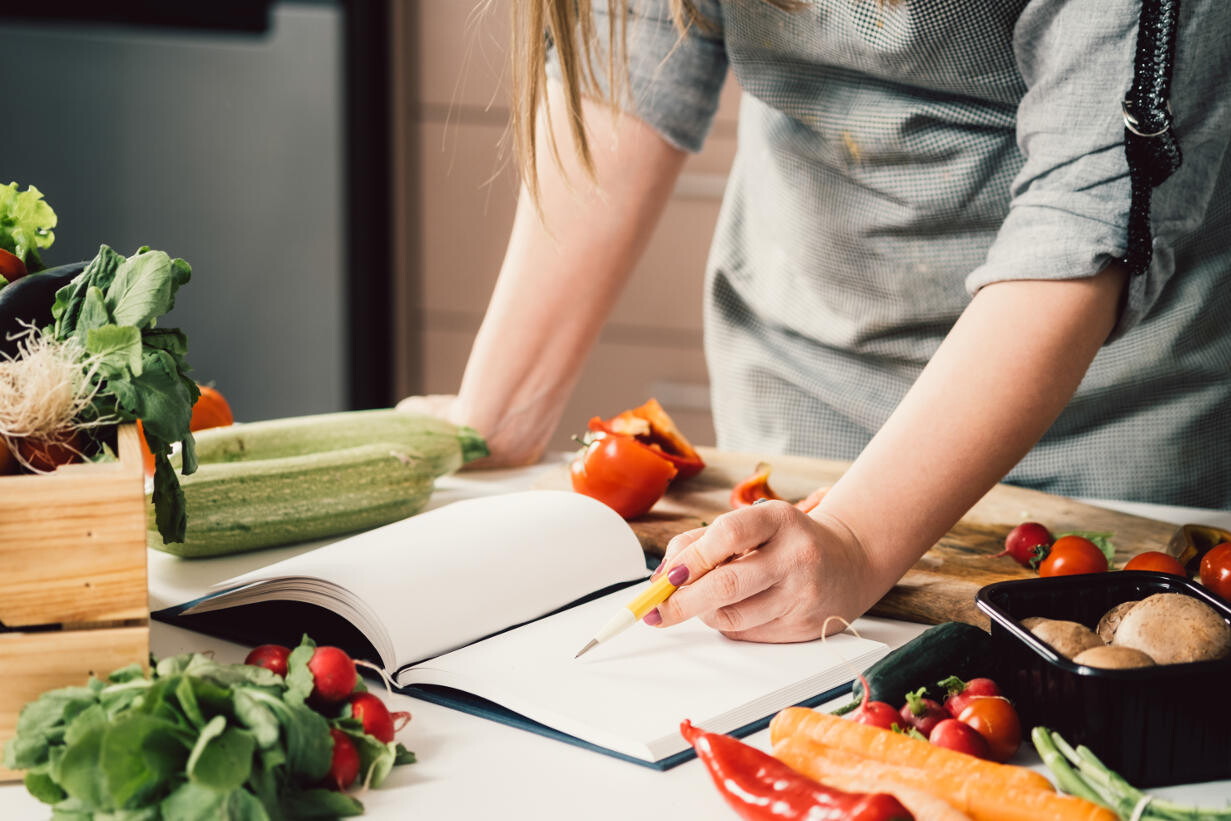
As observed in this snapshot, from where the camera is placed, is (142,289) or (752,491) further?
(752,491)

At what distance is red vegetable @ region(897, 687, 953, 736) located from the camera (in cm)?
75

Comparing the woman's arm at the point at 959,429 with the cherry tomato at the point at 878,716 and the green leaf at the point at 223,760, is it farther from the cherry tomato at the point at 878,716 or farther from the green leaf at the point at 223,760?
the green leaf at the point at 223,760

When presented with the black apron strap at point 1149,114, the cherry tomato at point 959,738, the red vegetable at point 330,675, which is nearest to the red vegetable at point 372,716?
the red vegetable at point 330,675

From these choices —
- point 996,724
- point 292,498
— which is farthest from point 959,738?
point 292,498

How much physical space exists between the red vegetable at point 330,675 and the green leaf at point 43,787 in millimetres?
141

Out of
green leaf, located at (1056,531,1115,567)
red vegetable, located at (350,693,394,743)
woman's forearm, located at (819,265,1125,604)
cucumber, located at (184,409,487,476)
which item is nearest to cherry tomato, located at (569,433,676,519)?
cucumber, located at (184,409,487,476)

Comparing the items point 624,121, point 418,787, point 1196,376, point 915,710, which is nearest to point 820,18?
point 624,121

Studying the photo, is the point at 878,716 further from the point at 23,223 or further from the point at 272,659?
the point at 23,223

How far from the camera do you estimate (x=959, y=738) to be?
0.71 meters

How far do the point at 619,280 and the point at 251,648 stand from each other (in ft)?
2.38

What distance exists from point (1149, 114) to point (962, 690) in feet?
1.54

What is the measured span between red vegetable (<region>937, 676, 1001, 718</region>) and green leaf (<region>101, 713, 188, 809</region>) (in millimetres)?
455

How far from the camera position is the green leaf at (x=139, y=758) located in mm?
600

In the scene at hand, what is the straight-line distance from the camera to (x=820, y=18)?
117 cm
